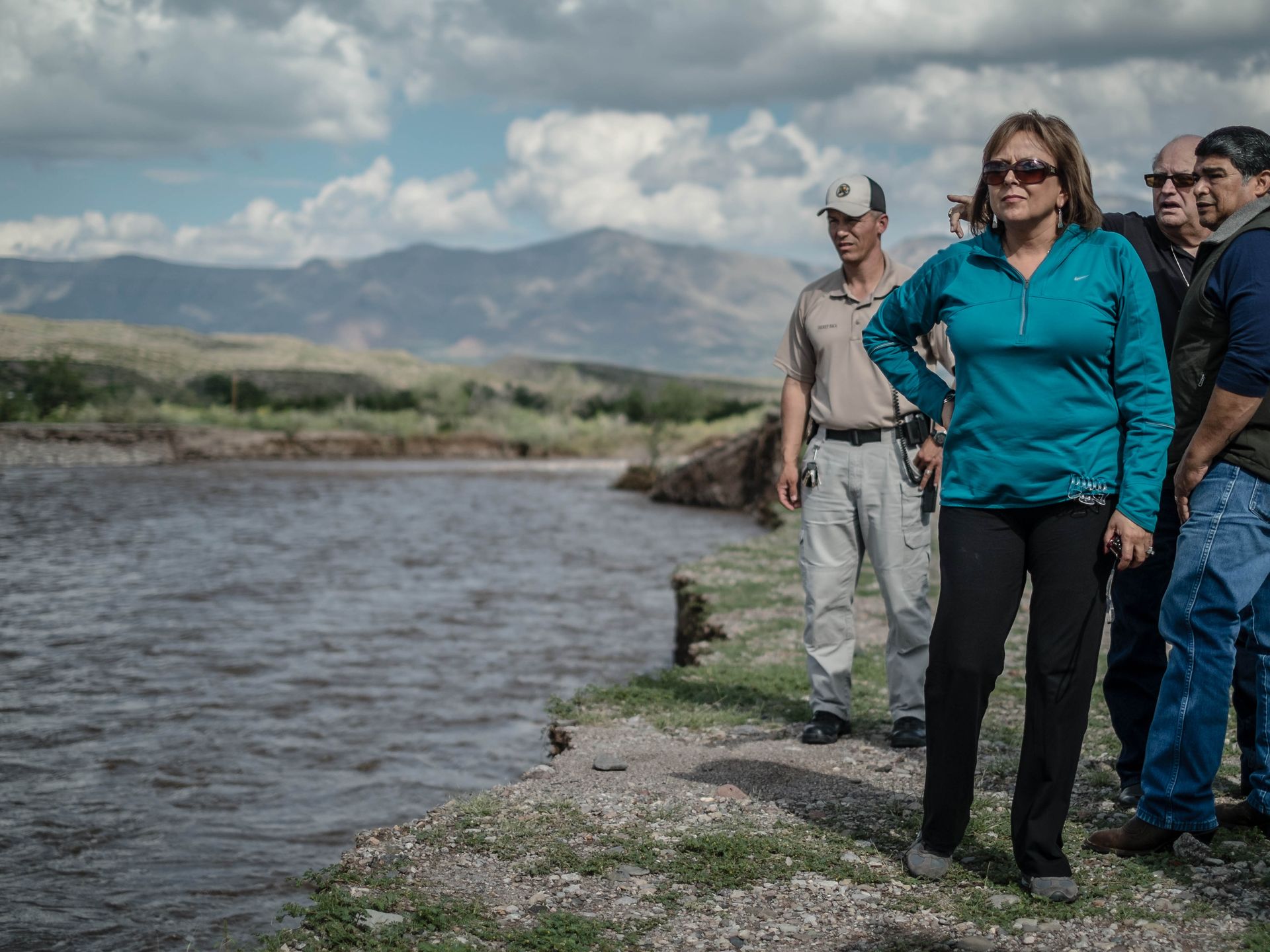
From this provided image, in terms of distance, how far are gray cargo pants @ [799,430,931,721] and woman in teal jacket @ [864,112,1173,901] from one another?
1.73 meters

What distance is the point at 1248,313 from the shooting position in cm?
363

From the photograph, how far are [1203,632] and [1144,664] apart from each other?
0.68 metres

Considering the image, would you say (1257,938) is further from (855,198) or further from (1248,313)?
(855,198)

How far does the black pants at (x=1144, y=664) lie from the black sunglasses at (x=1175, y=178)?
0.97 metres

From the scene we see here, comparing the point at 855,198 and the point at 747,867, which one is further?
the point at 855,198

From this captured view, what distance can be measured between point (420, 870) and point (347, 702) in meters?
4.79

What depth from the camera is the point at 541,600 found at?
12969 millimetres

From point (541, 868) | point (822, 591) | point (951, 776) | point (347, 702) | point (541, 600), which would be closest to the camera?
point (951, 776)

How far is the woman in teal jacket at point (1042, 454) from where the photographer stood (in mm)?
3504

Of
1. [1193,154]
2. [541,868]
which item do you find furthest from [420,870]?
[1193,154]

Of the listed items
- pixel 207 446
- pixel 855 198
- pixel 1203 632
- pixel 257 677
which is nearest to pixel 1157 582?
pixel 1203 632

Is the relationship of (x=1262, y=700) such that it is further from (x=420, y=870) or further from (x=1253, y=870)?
(x=420, y=870)

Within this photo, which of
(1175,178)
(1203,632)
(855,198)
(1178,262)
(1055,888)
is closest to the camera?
(1055,888)

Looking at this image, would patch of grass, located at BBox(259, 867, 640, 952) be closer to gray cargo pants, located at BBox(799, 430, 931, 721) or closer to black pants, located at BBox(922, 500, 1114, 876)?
black pants, located at BBox(922, 500, 1114, 876)
